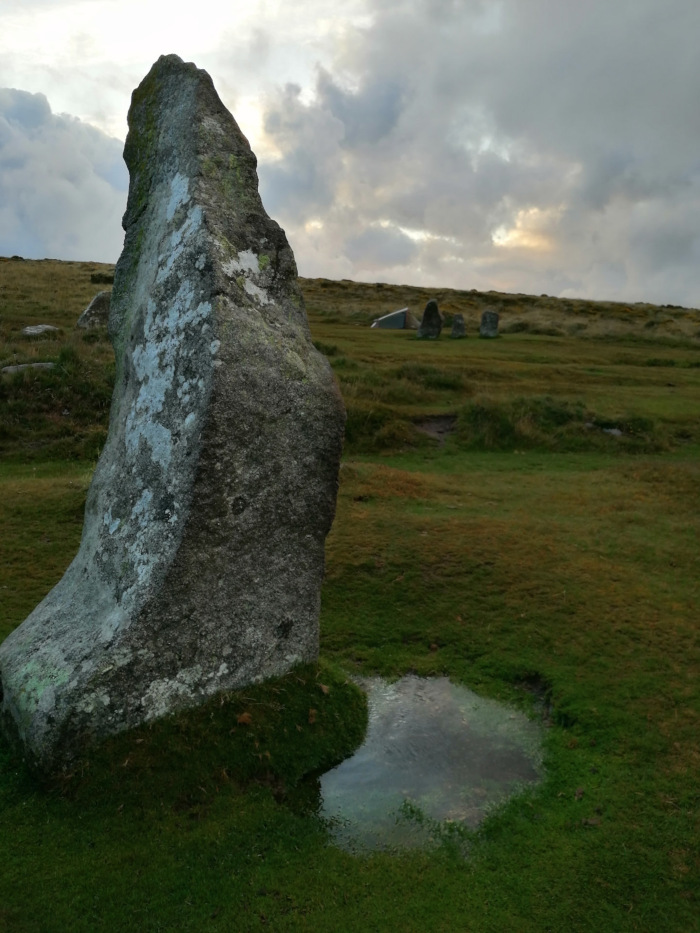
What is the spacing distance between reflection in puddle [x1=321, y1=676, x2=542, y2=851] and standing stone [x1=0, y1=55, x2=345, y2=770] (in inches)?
49.1

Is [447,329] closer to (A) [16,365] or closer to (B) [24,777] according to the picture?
(A) [16,365]

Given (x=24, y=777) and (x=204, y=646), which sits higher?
(x=204, y=646)

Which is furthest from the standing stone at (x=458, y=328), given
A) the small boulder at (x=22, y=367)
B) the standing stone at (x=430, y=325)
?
the small boulder at (x=22, y=367)

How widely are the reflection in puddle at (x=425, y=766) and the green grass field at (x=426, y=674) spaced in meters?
0.21

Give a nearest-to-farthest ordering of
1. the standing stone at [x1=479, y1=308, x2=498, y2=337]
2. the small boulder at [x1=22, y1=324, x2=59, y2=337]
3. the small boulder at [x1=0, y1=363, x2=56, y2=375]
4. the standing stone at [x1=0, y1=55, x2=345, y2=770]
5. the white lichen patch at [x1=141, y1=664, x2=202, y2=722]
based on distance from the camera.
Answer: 1. the standing stone at [x1=0, y1=55, x2=345, y2=770]
2. the white lichen patch at [x1=141, y1=664, x2=202, y2=722]
3. the small boulder at [x1=0, y1=363, x2=56, y2=375]
4. the small boulder at [x1=22, y1=324, x2=59, y2=337]
5. the standing stone at [x1=479, y1=308, x2=498, y2=337]

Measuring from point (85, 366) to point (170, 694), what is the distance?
17.2m

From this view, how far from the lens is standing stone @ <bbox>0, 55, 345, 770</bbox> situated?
21.8ft

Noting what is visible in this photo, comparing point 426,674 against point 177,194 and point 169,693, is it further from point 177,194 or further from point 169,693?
point 177,194

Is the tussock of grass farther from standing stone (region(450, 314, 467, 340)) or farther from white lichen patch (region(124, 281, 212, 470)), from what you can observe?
standing stone (region(450, 314, 467, 340))

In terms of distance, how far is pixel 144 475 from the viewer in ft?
22.9

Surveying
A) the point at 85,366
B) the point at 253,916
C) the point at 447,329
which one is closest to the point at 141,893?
the point at 253,916

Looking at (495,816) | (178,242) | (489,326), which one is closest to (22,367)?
(178,242)

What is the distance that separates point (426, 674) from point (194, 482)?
14.2ft

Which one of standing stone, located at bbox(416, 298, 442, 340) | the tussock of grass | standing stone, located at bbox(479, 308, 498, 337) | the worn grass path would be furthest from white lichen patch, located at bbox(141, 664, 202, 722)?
standing stone, located at bbox(479, 308, 498, 337)
